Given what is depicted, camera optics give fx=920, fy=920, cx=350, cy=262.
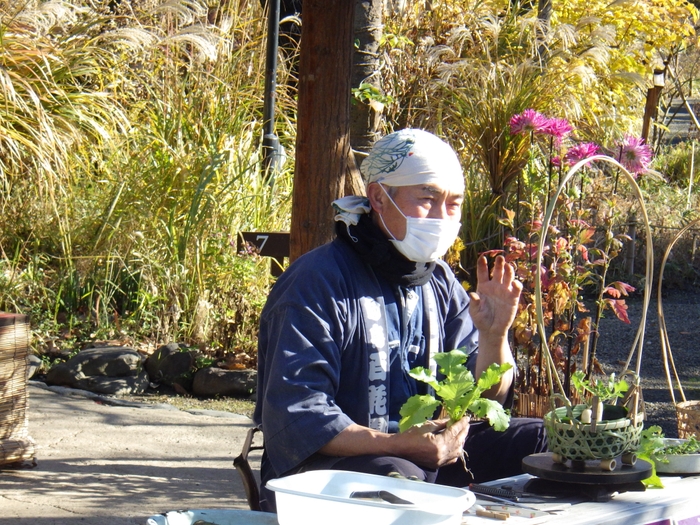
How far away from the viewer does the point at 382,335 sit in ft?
8.50

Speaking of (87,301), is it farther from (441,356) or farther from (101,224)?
(441,356)

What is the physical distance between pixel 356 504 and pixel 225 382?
4.24 meters

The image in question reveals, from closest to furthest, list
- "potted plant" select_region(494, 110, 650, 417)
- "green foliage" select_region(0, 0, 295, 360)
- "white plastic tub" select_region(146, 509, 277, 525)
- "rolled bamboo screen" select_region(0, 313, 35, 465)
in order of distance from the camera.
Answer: "white plastic tub" select_region(146, 509, 277, 525), "potted plant" select_region(494, 110, 650, 417), "rolled bamboo screen" select_region(0, 313, 35, 465), "green foliage" select_region(0, 0, 295, 360)

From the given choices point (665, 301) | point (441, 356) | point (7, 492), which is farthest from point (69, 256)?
point (665, 301)

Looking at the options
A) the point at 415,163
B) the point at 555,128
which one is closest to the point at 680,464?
the point at 415,163

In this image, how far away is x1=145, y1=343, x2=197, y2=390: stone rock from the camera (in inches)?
240

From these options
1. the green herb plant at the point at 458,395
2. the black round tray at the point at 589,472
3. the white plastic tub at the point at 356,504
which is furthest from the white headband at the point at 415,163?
the white plastic tub at the point at 356,504

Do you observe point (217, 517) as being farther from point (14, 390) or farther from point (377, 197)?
point (14, 390)

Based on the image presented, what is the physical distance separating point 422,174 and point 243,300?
3785 millimetres

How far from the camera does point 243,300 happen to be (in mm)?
6262

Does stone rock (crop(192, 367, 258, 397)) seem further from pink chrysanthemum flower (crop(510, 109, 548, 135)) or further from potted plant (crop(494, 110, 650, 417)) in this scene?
pink chrysanthemum flower (crop(510, 109, 548, 135))

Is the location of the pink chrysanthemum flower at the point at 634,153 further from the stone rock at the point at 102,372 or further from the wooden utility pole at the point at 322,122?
the stone rock at the point at 102,372

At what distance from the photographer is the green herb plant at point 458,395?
2.05 m

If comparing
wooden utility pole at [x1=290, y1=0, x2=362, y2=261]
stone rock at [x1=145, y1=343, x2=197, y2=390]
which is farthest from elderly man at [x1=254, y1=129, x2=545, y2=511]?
stone rock at [x1=145, y1=343, x2=197, y2=390]
